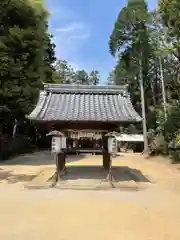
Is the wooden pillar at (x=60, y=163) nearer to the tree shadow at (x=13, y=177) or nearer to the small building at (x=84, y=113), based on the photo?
the small building at (x=84, y=113)

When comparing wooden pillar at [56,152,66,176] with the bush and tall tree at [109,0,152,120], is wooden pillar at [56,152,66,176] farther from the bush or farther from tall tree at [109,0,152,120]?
tall tree at [109,0,152,120]

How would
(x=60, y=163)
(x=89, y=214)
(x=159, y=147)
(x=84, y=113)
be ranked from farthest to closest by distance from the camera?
(x=159, y=147)
(x=60, y=163)
(x=84, y=113)
(x=89, y=214)

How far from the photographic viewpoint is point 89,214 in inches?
309

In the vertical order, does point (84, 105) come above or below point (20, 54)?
below

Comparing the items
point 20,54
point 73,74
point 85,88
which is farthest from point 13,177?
point 73,74

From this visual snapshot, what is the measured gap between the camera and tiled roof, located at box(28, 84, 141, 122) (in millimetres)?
13484

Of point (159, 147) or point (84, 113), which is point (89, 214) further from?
point (159, 147)

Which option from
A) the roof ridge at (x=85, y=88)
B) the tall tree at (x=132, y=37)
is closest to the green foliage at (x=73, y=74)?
the tall tree at (x=132, y=37)

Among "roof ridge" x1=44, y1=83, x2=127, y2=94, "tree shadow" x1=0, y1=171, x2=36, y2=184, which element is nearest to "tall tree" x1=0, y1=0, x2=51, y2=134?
"roof ridge" x1=44, y1=83, x2=127, y2=94

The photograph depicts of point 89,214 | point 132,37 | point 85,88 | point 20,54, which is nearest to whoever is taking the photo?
point 89,214

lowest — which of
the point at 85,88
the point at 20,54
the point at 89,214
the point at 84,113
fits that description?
the point at 89,214

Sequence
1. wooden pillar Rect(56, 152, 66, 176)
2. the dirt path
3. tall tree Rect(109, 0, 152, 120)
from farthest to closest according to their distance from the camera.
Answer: tall tree Rect(109, 0, 152, 120), wooden pillar Rect(56, 152, 66, 176), the dirt path

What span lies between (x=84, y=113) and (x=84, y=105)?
1088mm

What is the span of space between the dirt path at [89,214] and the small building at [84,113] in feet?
9.87
